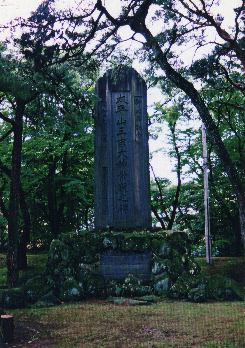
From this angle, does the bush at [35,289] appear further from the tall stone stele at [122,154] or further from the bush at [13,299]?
the tall stone stele at [122,154]

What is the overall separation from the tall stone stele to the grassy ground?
3.16 metres

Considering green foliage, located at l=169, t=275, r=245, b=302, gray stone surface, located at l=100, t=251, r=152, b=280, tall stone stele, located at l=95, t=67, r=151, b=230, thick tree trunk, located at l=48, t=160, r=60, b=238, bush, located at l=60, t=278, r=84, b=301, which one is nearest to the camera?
green foliage, located at l=169, t=275, r=245, b=302

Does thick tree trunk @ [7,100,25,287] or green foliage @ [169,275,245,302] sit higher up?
thick tree trunk @ [7,100,25,287]

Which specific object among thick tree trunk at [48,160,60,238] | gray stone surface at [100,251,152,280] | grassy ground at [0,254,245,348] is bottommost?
grassy ground at [0,254,245,348]

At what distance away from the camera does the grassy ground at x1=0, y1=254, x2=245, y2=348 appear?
626 cm

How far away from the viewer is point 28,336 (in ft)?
22.6

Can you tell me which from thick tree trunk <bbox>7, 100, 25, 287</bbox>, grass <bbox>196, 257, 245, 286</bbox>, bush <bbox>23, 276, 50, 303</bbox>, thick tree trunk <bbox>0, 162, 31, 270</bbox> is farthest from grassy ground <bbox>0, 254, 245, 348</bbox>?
thick tree trunk <bbox>0, 162, 31, 270</bbox>

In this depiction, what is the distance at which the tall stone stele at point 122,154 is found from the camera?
12.4 metres

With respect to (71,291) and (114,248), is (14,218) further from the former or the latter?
(114,248)

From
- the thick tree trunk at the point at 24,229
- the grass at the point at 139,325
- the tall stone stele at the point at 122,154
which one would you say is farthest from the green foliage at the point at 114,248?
the thick tree trunk at the point at 24,229

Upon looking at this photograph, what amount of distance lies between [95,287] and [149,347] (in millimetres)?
5269

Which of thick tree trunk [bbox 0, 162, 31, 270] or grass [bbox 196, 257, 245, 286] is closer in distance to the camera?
grass [bbox 196, 257, 245, 286]

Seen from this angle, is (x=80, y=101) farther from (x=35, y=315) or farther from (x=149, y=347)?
(x=149, y=347)

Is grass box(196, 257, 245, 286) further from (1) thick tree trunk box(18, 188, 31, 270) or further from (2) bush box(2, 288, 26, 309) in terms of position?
(2) bush box(2, 288, 26, 309)
